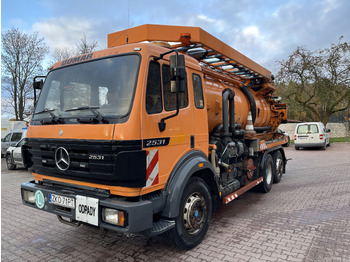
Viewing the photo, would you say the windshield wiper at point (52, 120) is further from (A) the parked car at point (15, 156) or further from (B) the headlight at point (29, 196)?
(A) the parked car at point (15, 156)

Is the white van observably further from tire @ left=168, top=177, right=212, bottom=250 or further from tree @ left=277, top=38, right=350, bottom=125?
tire @ left=168, top=177, right=212, bottom=250

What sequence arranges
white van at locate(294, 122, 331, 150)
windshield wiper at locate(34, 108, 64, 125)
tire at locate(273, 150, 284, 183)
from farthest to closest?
white van at locate(294, 122, 331, 150)
tire at locate(273, 150, 284, 183)
windshield wiper at locate(34, 108, 64, 125)

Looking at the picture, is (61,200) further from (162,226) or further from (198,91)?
(198,91)

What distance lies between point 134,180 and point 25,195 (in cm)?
195

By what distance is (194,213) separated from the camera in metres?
A: 3.65

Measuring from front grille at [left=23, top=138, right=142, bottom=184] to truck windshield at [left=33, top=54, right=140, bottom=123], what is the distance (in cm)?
34

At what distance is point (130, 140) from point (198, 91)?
67.3 inches

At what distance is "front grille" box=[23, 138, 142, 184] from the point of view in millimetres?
2816

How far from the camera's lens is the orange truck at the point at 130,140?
A: 2.86 metres

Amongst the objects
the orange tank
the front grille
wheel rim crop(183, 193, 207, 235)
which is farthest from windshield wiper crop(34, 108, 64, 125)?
the orange tank

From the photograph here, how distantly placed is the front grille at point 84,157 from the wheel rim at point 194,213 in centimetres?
121

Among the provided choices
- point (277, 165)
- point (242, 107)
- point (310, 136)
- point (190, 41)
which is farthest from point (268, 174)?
point (310, 136)

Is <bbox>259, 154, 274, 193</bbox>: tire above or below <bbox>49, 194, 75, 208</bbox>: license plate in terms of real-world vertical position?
below

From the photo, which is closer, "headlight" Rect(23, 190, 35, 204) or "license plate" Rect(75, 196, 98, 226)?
"license plate" Rect(75, 196, 98, 226)
